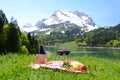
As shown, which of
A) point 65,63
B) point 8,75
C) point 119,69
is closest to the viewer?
point 8,75

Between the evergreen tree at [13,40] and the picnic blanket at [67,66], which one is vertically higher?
the evergreen tree at [13,40]

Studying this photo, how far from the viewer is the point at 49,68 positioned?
45.4 ft

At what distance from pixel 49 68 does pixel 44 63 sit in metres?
1.41

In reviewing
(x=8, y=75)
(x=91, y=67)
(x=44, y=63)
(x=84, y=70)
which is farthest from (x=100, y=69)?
(x=8, y=75)

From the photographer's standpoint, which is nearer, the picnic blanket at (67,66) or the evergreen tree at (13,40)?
the picnic blanket at (67,66)

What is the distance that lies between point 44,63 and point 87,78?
3.97 metres

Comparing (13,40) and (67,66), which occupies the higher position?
(13,40)

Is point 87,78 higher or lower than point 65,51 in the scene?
lower

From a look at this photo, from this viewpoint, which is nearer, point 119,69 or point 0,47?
point 119,69

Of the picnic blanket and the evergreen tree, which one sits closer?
the picnic blanket

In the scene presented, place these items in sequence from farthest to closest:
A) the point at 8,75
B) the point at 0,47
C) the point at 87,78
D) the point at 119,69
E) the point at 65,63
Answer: the point at 0,47, the point at 119,69, the point at 65,63, the point at 87,78, the point at 8,75

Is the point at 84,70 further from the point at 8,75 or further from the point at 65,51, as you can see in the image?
the point at 8,75

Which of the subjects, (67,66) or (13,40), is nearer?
(67,66)

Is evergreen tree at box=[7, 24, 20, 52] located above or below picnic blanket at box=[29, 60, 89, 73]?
above
